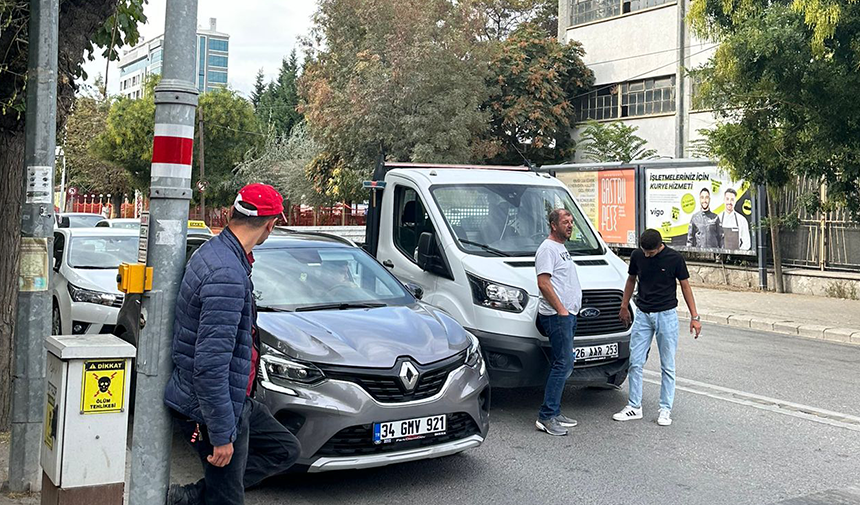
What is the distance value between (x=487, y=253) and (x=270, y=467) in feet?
13.6

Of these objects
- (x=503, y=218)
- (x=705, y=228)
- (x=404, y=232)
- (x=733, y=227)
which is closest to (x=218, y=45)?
(x=705, y=228)

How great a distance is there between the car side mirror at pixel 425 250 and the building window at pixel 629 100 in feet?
76.2

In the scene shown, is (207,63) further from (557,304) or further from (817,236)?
(557,304)

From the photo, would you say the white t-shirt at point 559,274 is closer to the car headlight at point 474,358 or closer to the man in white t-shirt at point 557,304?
the man in white t-shirt at point 557,304

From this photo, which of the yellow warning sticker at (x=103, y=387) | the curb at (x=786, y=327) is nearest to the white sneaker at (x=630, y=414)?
the yellow warning sticker at (x=103, y=387)

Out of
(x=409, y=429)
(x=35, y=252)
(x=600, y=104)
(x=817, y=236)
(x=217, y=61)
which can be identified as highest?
(x=217, y=61)

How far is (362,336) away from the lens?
18.4ft

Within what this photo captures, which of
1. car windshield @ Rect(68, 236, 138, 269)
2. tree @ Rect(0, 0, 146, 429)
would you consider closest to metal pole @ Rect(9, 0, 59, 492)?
tree @ Rect(0, 0, 146, 429)

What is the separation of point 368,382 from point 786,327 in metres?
10.4

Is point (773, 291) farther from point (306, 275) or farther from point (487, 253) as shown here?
point (306, 275)

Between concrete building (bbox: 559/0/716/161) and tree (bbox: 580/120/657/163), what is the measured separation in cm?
86

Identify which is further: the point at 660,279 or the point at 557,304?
the point at 660,279

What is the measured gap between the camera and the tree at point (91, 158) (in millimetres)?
55188

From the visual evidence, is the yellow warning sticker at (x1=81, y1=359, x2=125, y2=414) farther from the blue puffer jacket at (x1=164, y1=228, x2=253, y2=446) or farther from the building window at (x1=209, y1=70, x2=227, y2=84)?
the building window at (x1=209, y1=70, x2=227, y2=84)
